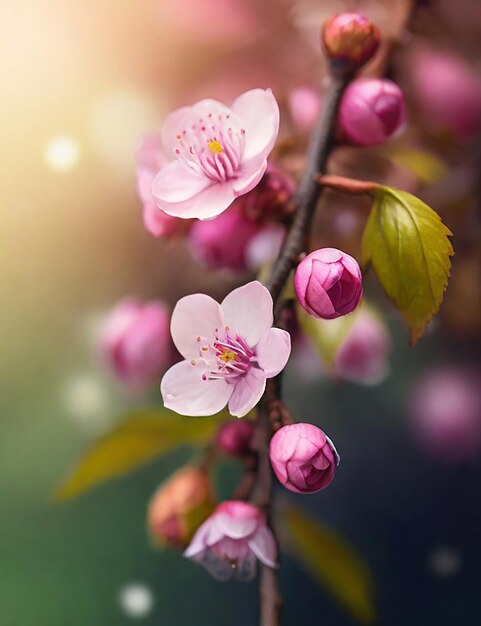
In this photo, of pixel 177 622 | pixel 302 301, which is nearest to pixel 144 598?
pixel 177 622

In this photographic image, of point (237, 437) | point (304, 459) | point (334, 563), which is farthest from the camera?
point (334, 563)

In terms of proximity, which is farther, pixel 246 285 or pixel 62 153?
pixel 62 153

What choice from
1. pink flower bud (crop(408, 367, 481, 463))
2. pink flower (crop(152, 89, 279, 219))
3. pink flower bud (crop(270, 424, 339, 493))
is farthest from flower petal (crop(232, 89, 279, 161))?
pink flower bud (crop(408, 367, 481, 463))

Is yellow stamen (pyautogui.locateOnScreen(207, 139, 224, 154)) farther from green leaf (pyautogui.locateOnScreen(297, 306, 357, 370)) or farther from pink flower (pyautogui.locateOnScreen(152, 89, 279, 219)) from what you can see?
green leaf (pyautogui.locateOnScreen(297, 306, 357, 370))

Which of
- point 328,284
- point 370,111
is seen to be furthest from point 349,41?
point 328,284

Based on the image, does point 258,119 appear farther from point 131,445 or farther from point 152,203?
point 131,445

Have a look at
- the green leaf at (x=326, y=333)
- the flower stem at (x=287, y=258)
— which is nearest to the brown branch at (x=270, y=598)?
the flower stem at (x=287, y=258)
